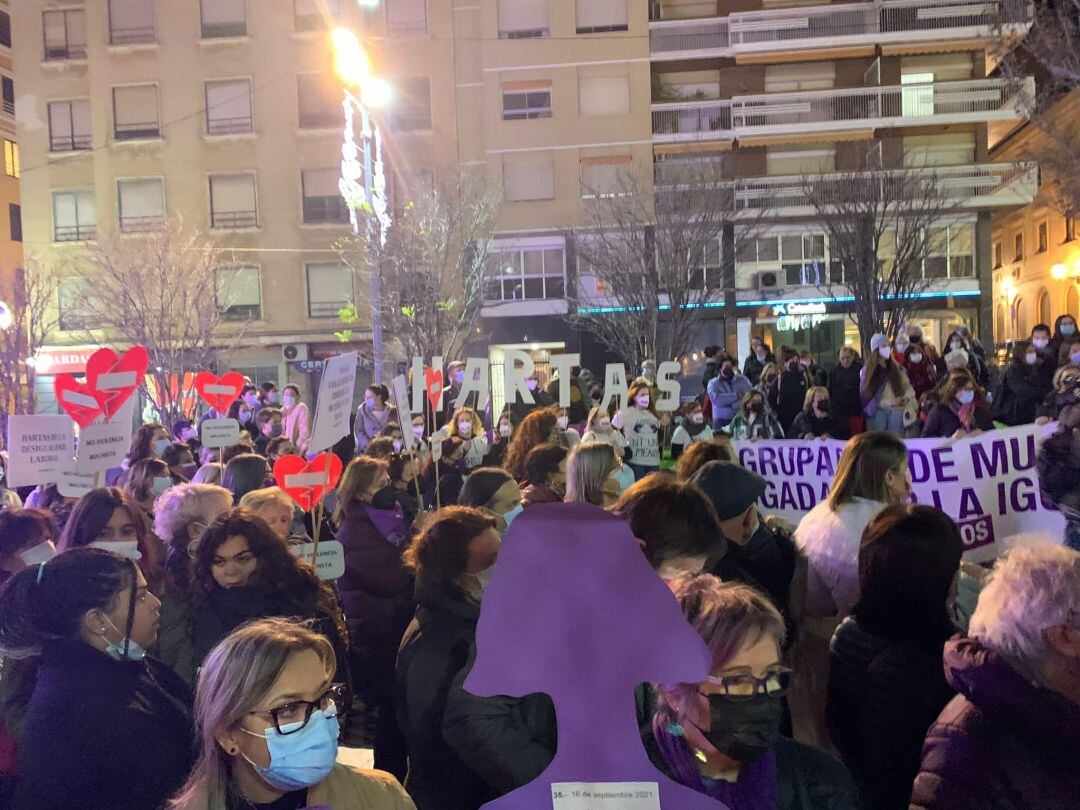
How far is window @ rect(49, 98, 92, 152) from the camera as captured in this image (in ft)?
103

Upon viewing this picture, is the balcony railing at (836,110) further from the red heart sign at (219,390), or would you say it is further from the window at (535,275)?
the red heart sign at (219,390)

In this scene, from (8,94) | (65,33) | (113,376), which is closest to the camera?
(113,376)

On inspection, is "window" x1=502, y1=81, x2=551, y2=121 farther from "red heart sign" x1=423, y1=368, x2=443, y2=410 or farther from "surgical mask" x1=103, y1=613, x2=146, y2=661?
"surgical mask" x1=103, y1=613, x2=146, y2=661

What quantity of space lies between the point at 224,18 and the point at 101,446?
99.3ft

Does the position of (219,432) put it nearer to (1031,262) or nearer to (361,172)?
(361,172)

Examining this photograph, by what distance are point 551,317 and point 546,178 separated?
504cm

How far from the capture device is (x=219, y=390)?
9.11 m

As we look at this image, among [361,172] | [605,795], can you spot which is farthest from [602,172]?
[605,795]

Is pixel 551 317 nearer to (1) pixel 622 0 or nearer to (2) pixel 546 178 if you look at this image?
(2) pixel 546 178

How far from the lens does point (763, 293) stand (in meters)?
28.8

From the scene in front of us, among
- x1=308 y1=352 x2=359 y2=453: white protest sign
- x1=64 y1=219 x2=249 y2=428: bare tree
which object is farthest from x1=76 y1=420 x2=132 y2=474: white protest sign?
x1=64 y1=219 x2=249 y2=428: bare tree

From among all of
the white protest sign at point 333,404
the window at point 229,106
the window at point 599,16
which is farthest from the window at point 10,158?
the white protest sign at point 333,404

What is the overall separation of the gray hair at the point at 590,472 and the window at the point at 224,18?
3194 cm

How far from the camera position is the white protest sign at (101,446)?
5.68 m
